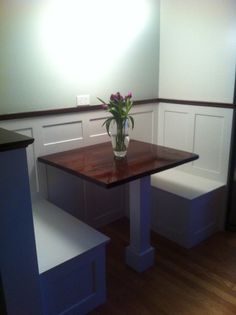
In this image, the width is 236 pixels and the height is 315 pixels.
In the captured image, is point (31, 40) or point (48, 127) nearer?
point (31, 40)

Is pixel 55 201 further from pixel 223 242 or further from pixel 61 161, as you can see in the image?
pixel 223 242

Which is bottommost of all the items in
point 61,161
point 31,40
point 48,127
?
point 61,161

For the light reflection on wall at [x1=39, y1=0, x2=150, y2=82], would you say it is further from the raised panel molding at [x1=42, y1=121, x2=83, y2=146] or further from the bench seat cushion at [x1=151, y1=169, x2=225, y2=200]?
the bench seat cushion at [x1=151, y1=169, x2=225, y2=200]

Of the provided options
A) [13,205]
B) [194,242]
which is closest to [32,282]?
[13,205]

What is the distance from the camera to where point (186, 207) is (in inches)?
93.7

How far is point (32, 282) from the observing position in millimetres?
1372

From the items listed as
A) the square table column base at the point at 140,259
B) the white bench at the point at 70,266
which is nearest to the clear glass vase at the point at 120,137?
the white bench at the point at 70,266

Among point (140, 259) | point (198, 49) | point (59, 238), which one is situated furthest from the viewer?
point (198, 49)

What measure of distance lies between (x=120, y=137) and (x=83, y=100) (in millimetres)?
552

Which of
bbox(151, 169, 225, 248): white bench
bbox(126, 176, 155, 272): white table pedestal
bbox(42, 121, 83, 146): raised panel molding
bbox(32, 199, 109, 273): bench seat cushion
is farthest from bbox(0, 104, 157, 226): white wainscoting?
bbox(126, 176, 155, 272): white table pedestal

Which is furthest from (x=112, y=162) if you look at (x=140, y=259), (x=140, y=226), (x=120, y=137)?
(x=140, y=259)

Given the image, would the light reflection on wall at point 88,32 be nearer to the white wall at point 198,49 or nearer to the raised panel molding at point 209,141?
the white wall at point 198,49

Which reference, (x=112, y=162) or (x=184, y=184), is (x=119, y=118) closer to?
(x=112, y=162)

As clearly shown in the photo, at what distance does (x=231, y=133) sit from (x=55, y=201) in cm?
151
